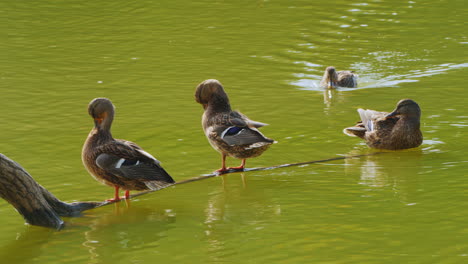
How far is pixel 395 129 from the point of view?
1120cm

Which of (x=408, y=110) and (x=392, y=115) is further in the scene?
(x=392, y=115)

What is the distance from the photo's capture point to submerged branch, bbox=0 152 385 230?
8031 mm

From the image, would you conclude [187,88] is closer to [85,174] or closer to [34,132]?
[34,132]

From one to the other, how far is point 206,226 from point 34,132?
4.80m

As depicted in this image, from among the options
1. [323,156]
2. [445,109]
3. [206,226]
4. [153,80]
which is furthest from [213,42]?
[206,226]

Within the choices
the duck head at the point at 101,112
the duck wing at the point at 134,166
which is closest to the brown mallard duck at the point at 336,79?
the duck head at the point at 101,112

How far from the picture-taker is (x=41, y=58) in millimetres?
17531

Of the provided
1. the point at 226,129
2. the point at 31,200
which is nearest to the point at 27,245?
the point at 31,200

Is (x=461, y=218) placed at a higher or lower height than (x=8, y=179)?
lower

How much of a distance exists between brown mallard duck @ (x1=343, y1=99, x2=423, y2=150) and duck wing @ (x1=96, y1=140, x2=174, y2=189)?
3706 mm

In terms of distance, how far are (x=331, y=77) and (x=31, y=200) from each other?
27.5 feet

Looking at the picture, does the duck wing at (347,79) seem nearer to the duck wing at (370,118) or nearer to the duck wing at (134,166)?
the duck wing at (370,118)

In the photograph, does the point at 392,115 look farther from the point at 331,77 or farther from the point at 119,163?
the point at 119,163

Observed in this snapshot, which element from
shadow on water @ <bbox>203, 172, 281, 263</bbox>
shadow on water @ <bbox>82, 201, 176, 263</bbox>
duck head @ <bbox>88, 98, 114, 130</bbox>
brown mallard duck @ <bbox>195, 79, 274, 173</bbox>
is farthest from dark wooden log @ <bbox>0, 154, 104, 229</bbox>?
brown mallard duck @ <bbox>195, 79, 274, 173</bbox>
